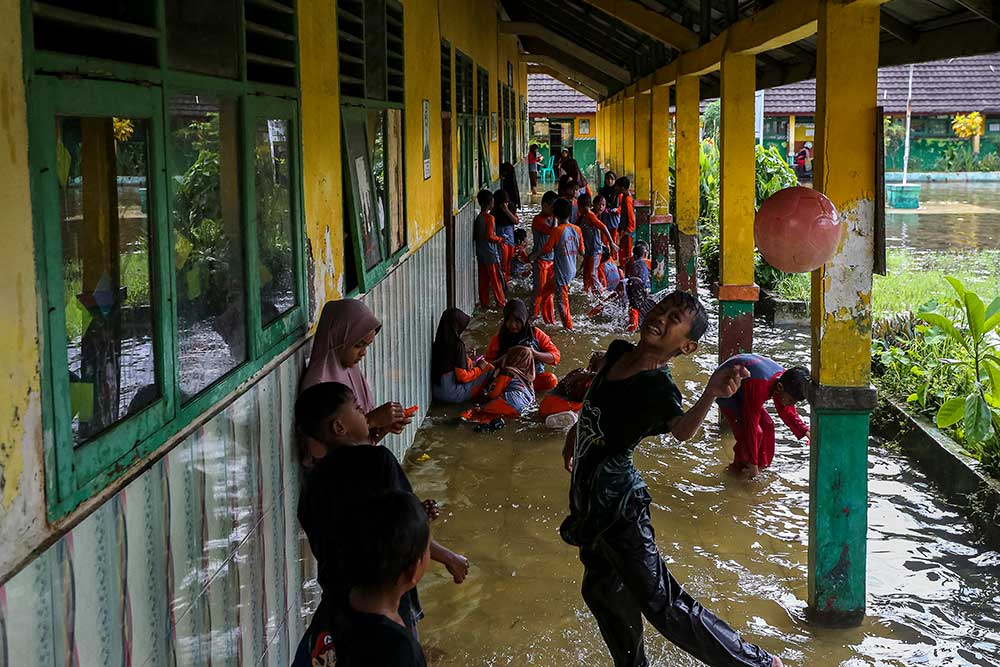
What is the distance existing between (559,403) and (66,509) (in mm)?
5535

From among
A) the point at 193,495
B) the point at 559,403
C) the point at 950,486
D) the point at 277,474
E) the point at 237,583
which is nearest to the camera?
the point at 193,495

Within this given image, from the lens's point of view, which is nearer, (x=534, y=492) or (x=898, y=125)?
(x=534, y=492)

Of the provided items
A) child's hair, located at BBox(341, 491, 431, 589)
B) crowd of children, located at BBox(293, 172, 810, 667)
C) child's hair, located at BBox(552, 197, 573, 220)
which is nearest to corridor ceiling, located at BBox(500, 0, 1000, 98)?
crowd of children, located at BBox(293, 172, 810, 667)

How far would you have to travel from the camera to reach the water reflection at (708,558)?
4.32 m

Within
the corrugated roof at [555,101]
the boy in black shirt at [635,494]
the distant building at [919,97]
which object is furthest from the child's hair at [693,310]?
the corrugated roof at [555,101]

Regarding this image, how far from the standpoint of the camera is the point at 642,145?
1599 cm

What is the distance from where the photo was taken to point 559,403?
745cm

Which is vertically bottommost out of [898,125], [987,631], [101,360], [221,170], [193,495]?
[987,631]

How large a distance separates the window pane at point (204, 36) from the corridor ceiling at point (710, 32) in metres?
3.05

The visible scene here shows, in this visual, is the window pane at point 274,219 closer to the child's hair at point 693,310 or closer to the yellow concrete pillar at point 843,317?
the child's hair at point 693,310

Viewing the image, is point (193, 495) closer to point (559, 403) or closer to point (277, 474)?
point (277, 474)

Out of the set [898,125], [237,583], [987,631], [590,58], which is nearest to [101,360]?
[237,583]

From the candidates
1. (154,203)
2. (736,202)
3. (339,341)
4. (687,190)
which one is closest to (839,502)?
(339,341)

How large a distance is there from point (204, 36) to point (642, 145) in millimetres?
13418
